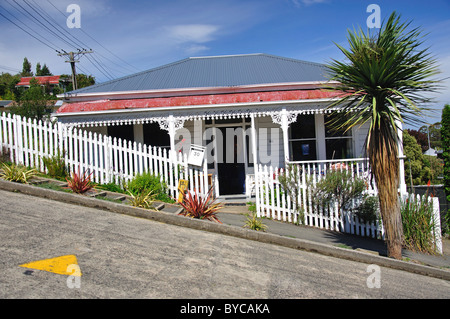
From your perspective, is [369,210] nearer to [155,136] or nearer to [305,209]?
[305,209]

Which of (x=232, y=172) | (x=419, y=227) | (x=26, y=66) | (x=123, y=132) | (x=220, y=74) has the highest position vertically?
(x=26, y=66)

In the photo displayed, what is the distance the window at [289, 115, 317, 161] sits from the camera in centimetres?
1229

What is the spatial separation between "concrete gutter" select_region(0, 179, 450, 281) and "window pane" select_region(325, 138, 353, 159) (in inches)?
253

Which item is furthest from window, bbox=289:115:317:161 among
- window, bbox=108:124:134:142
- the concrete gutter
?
the concrete gutter

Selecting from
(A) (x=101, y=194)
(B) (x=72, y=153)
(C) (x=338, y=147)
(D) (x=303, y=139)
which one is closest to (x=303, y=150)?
(D) (x=303, y=139)

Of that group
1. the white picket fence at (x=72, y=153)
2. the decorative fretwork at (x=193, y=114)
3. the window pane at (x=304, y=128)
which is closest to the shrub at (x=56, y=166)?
the white picket fence at (x=72, y=153)

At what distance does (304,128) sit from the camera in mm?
12438

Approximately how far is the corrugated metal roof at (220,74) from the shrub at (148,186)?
14.3 feet

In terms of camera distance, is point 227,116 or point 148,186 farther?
point 227,116

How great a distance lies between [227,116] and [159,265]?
7.83 metres

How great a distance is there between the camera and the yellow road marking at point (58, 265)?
4.05m

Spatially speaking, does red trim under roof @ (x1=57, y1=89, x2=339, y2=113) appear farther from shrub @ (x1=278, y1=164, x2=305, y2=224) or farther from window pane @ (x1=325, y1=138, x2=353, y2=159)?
shrub @ (x1=278, y1=164, x2=305, y2=224)

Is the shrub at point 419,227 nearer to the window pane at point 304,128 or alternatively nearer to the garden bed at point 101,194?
the window pane at point 304,128
